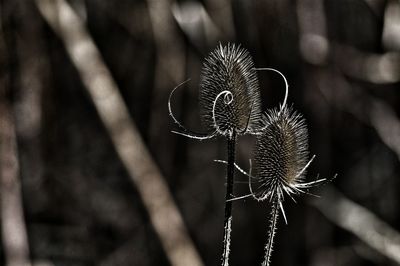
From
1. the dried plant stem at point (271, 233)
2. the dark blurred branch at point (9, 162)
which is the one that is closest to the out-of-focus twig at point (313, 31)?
the dark blurred branch at point (9, 162)

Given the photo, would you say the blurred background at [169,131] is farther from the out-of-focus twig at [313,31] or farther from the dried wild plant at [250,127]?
the dried wild plant at [250,127]

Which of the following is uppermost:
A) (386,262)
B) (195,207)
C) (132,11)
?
(132,11)

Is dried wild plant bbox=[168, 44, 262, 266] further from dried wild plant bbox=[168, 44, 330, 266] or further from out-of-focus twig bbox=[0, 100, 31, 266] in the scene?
out-of-focus twig bbox=[0, 100, 31, 266]

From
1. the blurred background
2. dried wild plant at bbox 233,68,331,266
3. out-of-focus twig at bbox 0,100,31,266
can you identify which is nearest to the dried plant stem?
dried wild plant at bbox 233,68,331,266

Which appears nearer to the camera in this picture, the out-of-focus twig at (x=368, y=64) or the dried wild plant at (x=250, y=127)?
the dried wild plant at (x=250, y=127)

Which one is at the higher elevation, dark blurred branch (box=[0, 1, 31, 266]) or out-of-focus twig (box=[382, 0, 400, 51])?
out-of-focus twig (box=[382, 0, 400, 51])

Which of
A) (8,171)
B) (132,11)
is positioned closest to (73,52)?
(132,11)

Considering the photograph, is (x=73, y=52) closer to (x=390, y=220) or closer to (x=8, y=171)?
(x=8, y=171)
